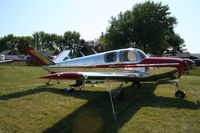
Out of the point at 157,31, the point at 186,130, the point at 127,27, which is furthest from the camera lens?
the point at 127,27

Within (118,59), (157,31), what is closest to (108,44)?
(157,31)

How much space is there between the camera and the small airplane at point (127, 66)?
21.9 ft

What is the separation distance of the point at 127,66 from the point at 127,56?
0.52 m

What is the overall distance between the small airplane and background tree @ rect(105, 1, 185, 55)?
27.9m

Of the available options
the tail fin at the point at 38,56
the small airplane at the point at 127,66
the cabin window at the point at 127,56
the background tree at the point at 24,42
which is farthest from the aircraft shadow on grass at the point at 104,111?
the background tree at the point at 24,42

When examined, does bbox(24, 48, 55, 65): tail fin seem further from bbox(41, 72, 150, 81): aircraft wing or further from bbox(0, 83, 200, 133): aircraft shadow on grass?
bbox(41, 72, 150, 81): aircraft wing

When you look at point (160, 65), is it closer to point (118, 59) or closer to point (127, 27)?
point (118, 59)

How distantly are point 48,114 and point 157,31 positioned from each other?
3356 cm

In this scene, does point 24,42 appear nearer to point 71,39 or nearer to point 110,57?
point 71,39

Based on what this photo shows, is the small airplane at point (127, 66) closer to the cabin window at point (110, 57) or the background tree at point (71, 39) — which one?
the cabin window at point (110, 57)

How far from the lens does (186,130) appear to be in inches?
169

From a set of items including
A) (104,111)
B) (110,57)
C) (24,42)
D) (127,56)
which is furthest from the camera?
(24,42)

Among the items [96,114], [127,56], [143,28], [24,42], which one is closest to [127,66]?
[127,56]

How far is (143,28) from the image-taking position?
35.6 metres
